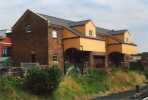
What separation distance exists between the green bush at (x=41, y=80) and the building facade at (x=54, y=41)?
16032mm

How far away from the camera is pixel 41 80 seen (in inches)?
1693

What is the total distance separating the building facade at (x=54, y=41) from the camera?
6125cm

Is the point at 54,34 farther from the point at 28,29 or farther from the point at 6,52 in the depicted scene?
the point at 6,52

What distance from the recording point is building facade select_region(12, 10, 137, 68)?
61250 mm

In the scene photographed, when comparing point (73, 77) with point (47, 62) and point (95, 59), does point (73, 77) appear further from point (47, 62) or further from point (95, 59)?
point (95, 59)

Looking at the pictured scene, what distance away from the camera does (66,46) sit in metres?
62.9

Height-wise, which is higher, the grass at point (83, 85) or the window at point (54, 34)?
the window at point (54, 34)

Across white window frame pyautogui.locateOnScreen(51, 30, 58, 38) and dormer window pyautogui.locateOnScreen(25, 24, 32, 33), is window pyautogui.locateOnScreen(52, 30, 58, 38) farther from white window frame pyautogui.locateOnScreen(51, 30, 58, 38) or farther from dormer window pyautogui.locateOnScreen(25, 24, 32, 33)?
dormer window pyautogui.locateOnScreen(25, 24, 32, 33)

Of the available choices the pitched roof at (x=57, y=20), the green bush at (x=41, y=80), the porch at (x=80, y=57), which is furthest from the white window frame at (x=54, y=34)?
the green bush at (x=41, y=80)

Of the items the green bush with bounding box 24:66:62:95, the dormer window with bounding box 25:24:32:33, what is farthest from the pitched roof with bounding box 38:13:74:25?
the green bush with bounding box 24:66:62:95

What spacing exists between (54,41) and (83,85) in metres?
11.1

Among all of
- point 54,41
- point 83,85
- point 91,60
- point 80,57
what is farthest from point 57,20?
point 83,85

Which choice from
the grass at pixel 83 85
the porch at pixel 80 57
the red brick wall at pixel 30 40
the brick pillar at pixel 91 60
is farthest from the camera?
the brick pillar at pixel 91 60

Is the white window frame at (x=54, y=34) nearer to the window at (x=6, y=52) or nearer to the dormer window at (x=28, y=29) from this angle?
the dormer window at (x=28, y=29)
